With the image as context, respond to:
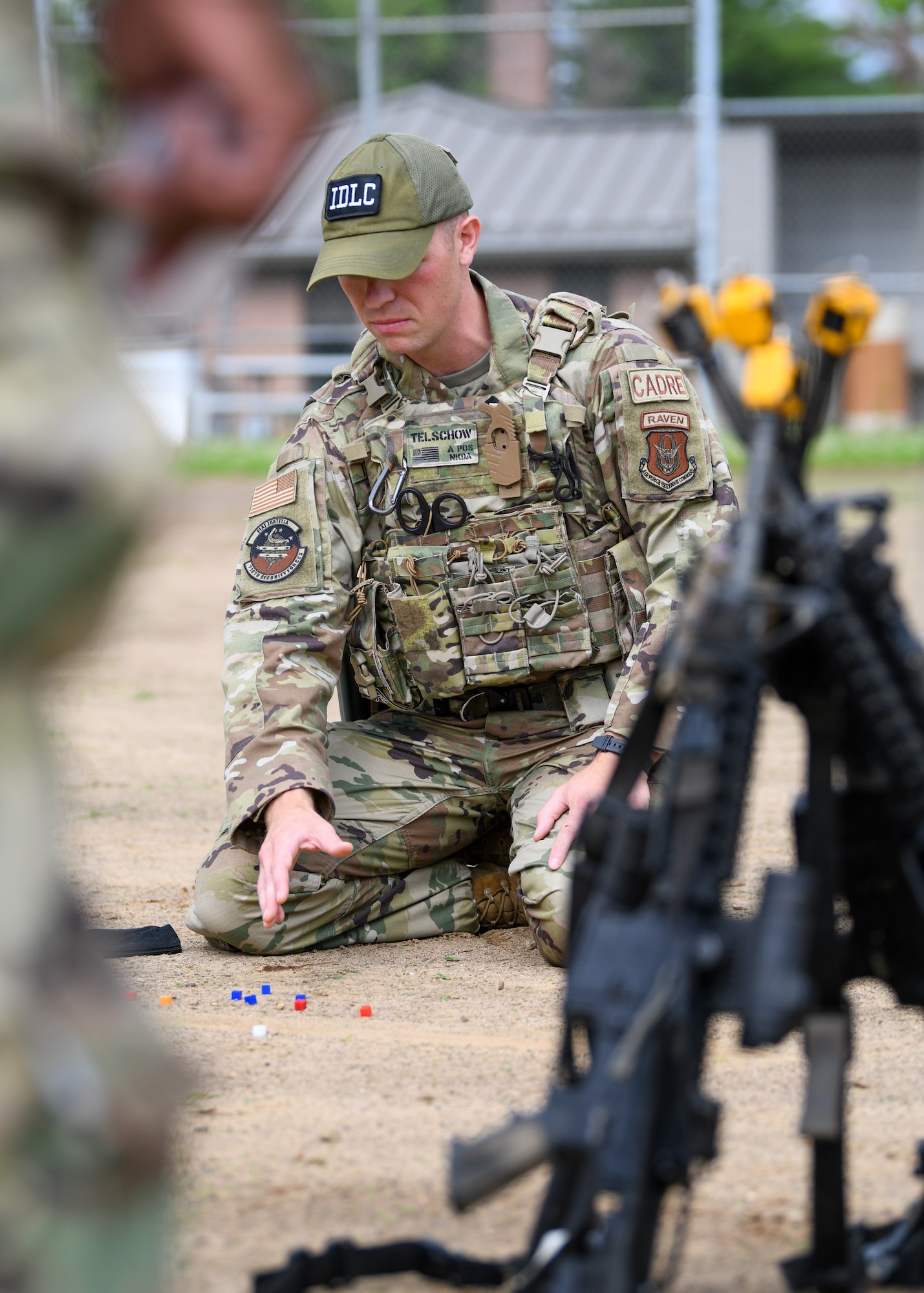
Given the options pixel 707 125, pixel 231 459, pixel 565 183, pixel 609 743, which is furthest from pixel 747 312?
pixel 565 183

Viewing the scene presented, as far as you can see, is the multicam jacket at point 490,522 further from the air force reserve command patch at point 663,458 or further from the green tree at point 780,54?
the green tree at point 780,54

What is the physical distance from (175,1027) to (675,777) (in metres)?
1.68

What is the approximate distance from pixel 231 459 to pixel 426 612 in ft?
30.8

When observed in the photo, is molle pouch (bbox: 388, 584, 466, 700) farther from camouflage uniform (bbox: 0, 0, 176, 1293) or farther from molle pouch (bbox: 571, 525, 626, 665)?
camouflage uniform (bbox: 0, 0, 176, 1293)

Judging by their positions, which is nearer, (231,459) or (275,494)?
(275,494)

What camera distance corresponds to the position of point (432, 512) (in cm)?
376

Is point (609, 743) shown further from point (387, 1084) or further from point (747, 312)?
point (747, 312)

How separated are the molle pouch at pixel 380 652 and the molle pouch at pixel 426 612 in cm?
4

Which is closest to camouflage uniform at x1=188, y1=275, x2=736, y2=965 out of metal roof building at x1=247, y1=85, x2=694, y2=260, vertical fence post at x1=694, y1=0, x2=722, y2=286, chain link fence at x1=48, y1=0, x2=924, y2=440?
vertical fence post at x1=694, y1=0, x2=722, y2=286

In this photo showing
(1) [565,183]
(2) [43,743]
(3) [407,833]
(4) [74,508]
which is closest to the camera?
(4) [74,508]

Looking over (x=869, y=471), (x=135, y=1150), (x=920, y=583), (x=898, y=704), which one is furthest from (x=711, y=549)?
(x=869, y=471)

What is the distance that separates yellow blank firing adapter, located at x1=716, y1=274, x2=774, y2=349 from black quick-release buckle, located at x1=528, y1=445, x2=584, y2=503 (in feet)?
6.17

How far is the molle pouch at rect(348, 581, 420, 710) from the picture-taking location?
3.80 metres

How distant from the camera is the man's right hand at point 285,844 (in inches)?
117
